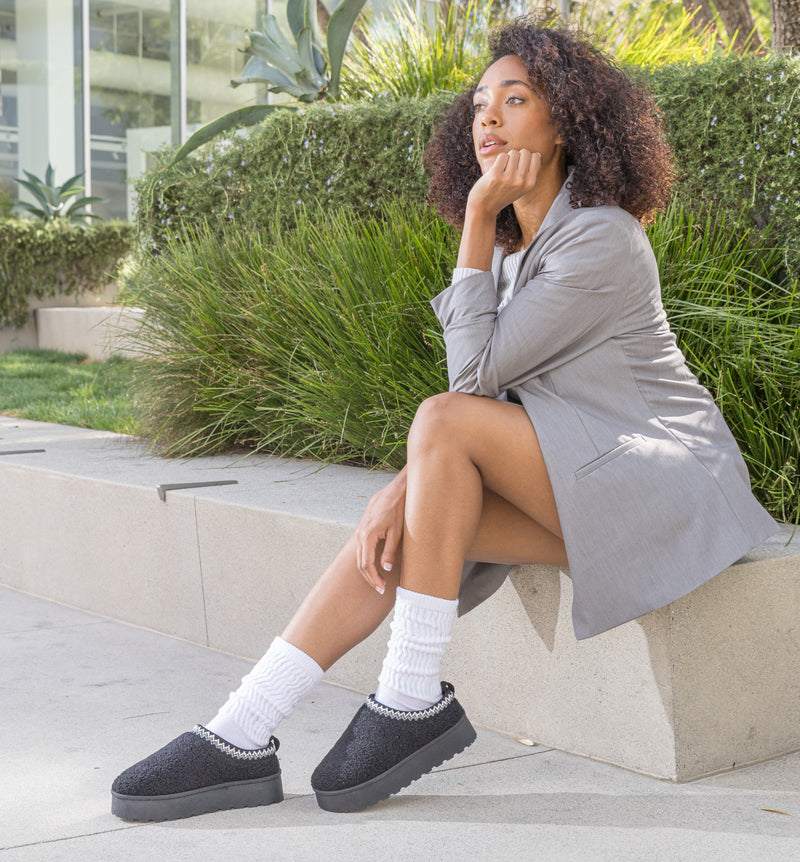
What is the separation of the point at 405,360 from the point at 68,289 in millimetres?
8810

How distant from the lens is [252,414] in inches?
171

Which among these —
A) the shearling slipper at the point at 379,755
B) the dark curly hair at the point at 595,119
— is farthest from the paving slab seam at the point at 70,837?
the dark curly hair at the point at 595,119

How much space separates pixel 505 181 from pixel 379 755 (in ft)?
3.97

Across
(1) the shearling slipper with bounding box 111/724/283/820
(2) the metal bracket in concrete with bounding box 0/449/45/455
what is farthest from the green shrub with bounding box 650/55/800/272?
(2) the metal bracket in concrete with bounding box 0/449/45/455

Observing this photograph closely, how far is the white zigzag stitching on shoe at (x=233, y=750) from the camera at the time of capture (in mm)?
2258

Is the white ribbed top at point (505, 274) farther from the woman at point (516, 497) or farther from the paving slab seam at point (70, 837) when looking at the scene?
the paving slab seam at point (70, 837)

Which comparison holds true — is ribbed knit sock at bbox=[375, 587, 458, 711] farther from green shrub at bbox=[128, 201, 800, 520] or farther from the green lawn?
the green lawn

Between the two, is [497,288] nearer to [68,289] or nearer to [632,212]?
[632,212]

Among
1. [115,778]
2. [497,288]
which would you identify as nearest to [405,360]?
[497,288]

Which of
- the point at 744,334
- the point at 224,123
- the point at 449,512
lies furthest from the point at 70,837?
the point at 224,123

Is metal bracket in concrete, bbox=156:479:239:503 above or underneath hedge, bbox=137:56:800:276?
underneath

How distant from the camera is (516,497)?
2.31 metres

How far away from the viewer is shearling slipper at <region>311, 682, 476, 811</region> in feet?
7.29

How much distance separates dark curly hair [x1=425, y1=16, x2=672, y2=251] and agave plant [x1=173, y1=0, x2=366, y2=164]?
331 cm
